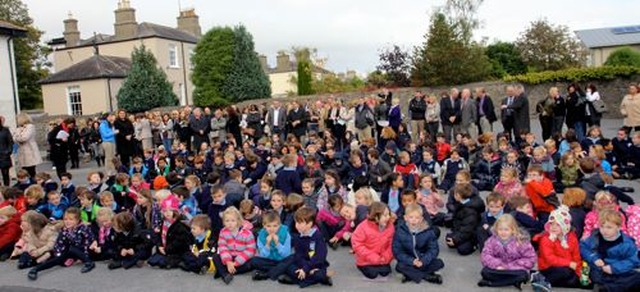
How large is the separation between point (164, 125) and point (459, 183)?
13614 millimetres

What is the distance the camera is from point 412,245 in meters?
6.84

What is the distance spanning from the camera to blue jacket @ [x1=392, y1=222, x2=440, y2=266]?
6.80m

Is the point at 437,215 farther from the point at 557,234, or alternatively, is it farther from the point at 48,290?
the point at 48,290

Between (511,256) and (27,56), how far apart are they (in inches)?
1993

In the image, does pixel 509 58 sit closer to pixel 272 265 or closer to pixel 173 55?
pixel 173 55

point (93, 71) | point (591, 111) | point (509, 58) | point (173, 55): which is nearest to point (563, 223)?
point (591, 111)

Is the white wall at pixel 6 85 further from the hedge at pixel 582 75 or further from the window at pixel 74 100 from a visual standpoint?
the hedge at pixel 582 75

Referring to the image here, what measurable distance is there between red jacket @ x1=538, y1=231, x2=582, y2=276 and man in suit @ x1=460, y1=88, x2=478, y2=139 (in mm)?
8649

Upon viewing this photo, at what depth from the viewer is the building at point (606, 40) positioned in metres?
47.8

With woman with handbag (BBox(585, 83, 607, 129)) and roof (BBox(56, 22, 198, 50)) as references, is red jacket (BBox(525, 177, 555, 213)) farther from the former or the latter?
roof (BBox(56, 22, 198, 50))

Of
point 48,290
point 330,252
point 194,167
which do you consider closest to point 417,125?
point 194,167

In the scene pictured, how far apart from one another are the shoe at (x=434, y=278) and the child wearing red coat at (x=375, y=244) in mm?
506

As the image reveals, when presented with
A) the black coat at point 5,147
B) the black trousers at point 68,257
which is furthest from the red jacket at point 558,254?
the black coat at point 5,147

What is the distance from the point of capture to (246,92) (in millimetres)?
28141
